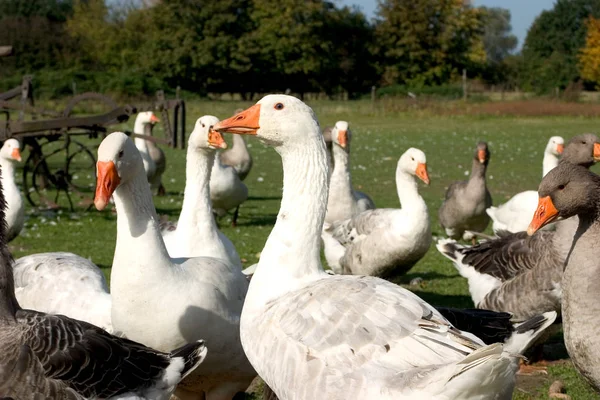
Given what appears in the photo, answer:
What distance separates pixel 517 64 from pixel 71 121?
2935 inches

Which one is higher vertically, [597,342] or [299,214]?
[299,214]

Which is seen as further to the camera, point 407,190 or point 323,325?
point 407,190

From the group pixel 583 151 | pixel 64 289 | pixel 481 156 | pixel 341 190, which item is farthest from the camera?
pixel 481 156

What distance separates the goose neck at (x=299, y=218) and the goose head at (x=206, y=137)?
2.19 m

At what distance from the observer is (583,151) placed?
24.3 feet

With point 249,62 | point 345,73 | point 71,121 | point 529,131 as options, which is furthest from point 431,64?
point 71,121

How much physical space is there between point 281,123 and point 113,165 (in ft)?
3.53

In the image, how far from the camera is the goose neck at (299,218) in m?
4.12

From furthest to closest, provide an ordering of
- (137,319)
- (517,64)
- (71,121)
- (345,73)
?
(517,64) < (345,73) < (71,121) < (137,319)

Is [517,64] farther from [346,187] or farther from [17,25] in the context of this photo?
[346,187]

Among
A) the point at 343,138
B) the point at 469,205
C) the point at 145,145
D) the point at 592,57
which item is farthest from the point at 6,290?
the point at 592,57

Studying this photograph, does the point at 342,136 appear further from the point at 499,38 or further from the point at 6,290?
the point at 499,38

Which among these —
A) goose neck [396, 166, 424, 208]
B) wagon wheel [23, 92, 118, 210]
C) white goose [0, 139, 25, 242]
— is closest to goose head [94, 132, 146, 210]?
goose neck [396, 166, 424, 208]

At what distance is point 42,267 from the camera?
5.98 meters
